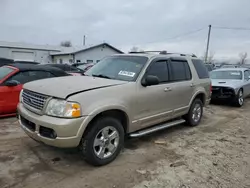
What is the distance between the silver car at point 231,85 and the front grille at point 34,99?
801cm

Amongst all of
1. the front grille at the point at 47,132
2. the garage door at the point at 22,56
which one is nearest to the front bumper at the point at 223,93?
the front grille at the point at 47,132

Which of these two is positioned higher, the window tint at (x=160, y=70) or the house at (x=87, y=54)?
the house at (x=87, y=54)

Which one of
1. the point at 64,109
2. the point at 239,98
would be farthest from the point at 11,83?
the point at 239,98

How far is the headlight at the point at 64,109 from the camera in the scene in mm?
3363

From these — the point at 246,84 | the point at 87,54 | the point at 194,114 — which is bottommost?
the point at 194,114

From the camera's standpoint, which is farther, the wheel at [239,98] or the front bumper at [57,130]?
the wheel at [239,98]

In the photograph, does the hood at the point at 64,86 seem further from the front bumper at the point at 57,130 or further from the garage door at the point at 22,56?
the garage door at the point at 22,56

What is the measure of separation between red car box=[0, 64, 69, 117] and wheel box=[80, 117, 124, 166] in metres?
3.63

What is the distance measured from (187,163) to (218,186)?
775mm

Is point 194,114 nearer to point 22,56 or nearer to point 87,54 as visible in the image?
point 87,54

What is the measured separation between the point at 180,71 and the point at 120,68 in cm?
171

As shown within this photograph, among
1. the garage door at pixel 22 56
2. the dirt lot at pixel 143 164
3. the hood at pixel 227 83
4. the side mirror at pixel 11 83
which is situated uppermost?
the garage door at pixel 22 56

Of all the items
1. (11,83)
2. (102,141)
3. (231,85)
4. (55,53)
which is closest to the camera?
(102,141)

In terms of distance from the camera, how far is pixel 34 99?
3.80m
